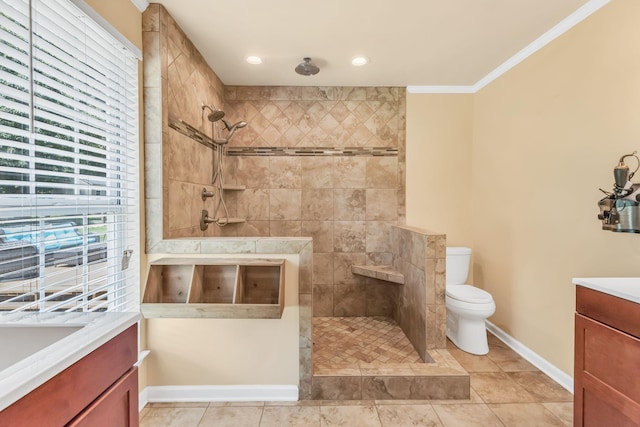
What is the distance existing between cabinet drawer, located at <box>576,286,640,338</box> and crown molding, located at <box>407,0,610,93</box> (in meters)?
1.74

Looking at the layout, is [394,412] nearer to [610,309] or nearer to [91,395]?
[610,309]

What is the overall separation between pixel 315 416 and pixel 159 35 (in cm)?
251

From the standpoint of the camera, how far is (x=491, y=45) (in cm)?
228

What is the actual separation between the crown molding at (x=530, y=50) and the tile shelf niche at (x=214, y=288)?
246 cm

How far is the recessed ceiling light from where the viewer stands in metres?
2.45

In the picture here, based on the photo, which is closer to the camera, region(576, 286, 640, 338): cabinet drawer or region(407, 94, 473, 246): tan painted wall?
region(576, 286, 640, 338): cabinet drawer

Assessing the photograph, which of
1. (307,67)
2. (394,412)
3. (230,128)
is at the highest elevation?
(307,67)

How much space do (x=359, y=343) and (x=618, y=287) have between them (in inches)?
68.4

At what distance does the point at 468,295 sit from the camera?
2424 millimetres

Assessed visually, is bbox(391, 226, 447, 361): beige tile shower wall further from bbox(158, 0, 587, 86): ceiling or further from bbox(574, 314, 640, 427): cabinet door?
bbox(158, 0, 587, 86): ceiling

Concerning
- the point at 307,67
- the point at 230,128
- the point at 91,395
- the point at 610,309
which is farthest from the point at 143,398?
the point at 307,67

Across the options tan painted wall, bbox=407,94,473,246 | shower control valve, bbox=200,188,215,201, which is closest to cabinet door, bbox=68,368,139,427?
shower control valve, bbox=200,188,215,201

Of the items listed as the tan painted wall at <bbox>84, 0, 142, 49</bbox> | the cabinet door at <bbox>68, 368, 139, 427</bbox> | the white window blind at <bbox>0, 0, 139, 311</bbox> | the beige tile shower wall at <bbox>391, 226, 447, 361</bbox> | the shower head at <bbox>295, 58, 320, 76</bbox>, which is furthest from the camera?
the shower head at <bbox>295, 58, 320, 76</bbox>

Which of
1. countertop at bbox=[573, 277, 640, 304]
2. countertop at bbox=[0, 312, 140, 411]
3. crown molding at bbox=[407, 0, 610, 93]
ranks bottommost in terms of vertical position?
countertop at bbox=[0, 312, 140, 411]
